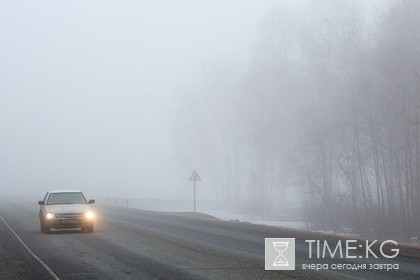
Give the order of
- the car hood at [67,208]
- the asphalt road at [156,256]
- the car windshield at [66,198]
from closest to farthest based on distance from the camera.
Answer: the asphalt road at [156,256]
the car hood at [67,208]
the car windshield at [66,198]

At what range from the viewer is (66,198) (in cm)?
2828

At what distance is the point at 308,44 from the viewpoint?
144ft

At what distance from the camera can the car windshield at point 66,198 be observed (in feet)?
91.8

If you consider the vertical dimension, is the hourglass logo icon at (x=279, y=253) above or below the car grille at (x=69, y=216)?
below

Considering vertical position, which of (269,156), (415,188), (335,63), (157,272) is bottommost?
(157,272)

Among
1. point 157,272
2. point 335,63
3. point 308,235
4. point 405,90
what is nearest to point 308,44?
point 335,63

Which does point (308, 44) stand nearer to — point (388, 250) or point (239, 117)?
point (239, 117)

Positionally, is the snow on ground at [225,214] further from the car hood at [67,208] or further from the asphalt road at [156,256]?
the car hood at [67,208]

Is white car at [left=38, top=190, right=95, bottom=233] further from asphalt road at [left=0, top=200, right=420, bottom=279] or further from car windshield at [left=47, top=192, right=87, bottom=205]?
asphalt road at [left=0, top=200, right=420, bottom=279]

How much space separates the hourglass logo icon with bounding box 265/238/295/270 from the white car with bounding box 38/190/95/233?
7682 millimetres

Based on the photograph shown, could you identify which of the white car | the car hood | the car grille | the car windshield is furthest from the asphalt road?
the car windshield

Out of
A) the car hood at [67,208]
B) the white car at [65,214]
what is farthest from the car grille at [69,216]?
the car hood at [67,208]

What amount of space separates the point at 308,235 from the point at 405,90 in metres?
11.9

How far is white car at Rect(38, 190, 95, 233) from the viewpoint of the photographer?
2631cm
